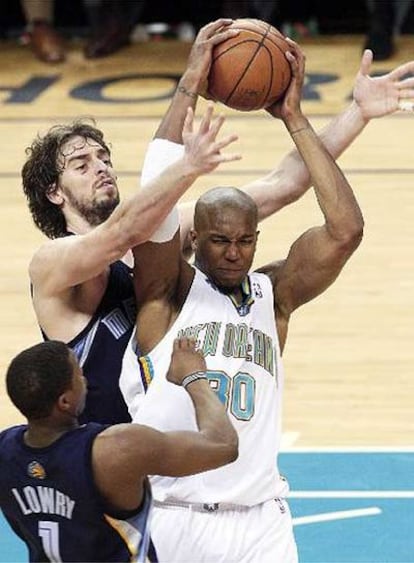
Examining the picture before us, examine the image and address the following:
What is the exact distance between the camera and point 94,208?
5.55 metres

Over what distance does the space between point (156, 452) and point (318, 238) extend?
123 centimetres

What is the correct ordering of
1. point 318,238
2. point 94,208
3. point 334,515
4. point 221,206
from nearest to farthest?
point 221,206 → point 318,238 → point 94,208 → point 334,515

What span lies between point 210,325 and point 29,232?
5744 millimetres

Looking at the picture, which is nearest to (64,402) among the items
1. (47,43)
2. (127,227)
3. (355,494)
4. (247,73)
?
(127,227)

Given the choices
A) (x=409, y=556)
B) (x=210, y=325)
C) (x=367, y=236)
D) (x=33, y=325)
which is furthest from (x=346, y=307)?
(x=210, y=325)

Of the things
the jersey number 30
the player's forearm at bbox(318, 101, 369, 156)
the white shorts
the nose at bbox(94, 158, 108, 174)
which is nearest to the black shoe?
the player's forearm at bbox(318, 101, 369, 156)

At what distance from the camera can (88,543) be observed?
14.6 feet

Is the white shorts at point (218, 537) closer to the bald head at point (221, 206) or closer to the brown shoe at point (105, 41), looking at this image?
the bald head at point (221, 206)

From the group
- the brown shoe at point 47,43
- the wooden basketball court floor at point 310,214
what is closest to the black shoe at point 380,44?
the wooden basketball court floor at point 310,214

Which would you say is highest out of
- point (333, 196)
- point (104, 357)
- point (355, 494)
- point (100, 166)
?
point (333, 196)

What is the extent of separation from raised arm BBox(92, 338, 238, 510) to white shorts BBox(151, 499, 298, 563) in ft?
1.94

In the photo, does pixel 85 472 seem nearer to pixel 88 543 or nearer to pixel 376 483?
pixel 88 543

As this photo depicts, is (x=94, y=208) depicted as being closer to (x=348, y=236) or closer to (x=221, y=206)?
(x=221, y=206)

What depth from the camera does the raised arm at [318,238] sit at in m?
5.23
